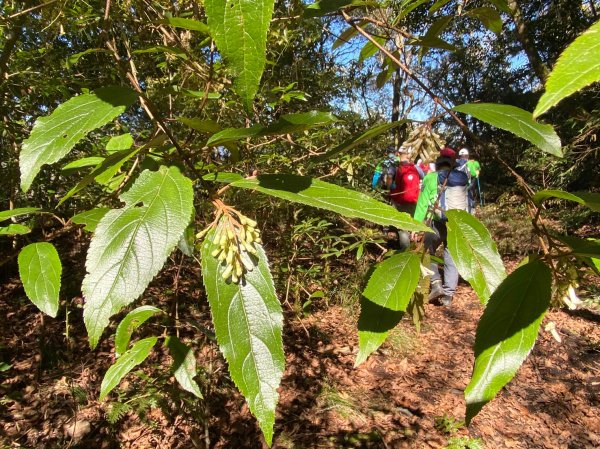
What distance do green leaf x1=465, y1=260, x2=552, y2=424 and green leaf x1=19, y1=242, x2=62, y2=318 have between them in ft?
3.32

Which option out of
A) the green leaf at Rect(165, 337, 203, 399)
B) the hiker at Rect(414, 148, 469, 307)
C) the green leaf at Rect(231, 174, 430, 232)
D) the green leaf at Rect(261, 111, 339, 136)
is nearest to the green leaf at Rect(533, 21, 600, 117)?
the green leaf at Rect(231, 174, 430, 232)

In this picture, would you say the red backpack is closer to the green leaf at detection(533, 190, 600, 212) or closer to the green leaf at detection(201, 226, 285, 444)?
the green leaf at detection(533, 190, 600, 212)

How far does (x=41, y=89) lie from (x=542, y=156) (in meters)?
7.81

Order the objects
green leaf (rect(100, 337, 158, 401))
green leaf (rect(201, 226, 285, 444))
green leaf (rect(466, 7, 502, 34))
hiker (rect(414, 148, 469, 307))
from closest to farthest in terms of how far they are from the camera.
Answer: green leaf (rect(201, 226, 285, 444)) < green leaf (rect(466, 7, 502, 34)) < green leaf (rect(100, 337, 158, 401)) < hiker (rect(414, 148, 469, 307))

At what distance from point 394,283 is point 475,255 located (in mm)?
199

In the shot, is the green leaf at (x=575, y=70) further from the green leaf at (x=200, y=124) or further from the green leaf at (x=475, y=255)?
the green leaf at (x=200, y=124)

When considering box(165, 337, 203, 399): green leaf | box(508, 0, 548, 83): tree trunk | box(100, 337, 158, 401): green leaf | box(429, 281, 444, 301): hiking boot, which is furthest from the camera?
box(429, 281, 444, 301): hiking boot

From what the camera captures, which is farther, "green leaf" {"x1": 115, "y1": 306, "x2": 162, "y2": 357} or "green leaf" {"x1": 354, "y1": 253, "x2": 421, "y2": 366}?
"green leaf" {"x1": 115, "y1": 306, "x2": 162, "y2": 357}

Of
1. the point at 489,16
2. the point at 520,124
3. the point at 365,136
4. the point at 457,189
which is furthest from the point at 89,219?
the point at 457,189

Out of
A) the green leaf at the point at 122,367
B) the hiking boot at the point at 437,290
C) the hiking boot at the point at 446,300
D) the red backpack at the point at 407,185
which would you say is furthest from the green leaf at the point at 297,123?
the hiking boot at the point at 446,300

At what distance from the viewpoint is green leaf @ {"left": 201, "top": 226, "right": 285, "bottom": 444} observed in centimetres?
62

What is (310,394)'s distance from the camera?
3.85 meters

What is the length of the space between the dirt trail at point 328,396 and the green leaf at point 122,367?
53.7 inches

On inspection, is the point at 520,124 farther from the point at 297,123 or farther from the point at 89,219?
the point at 89,219
